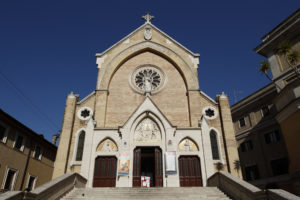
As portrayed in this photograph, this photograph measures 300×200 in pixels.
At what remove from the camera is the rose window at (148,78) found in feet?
76.7

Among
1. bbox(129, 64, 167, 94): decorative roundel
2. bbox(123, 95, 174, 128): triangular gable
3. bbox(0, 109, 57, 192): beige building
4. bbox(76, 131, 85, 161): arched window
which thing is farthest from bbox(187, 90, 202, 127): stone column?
bbox(0, 109, 57, 192): beige building

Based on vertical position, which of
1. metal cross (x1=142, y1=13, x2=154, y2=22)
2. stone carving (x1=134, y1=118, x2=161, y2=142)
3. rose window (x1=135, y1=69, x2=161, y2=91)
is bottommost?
stone carving (x1=134, y1=118, x2=161, y2=142)

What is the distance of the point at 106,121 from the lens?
21.3 meters

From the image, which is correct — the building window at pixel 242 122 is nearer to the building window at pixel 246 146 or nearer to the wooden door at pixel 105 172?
the building window at pixel 246 146

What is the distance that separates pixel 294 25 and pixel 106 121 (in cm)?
2110

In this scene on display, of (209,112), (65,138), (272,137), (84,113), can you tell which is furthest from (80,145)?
(272,137)

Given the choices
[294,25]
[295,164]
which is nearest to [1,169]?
[295,164]

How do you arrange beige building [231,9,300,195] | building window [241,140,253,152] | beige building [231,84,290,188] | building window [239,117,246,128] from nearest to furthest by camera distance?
beige building [231,9,300,195] → beige building [231,84,290,188] → building window [241,140,253,152] → building window [239,117,246,128]

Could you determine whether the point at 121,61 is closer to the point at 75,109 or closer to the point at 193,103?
the point at 75,109

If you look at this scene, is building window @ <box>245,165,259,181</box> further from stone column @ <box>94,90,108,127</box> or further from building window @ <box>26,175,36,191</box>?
building window @ <box>26,175,36,191</box>

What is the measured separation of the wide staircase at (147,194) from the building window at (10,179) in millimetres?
11306

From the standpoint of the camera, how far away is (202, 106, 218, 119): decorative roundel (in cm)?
2125

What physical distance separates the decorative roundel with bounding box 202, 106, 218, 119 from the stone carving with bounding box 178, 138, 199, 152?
135 inches

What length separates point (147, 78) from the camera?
23.4 m
